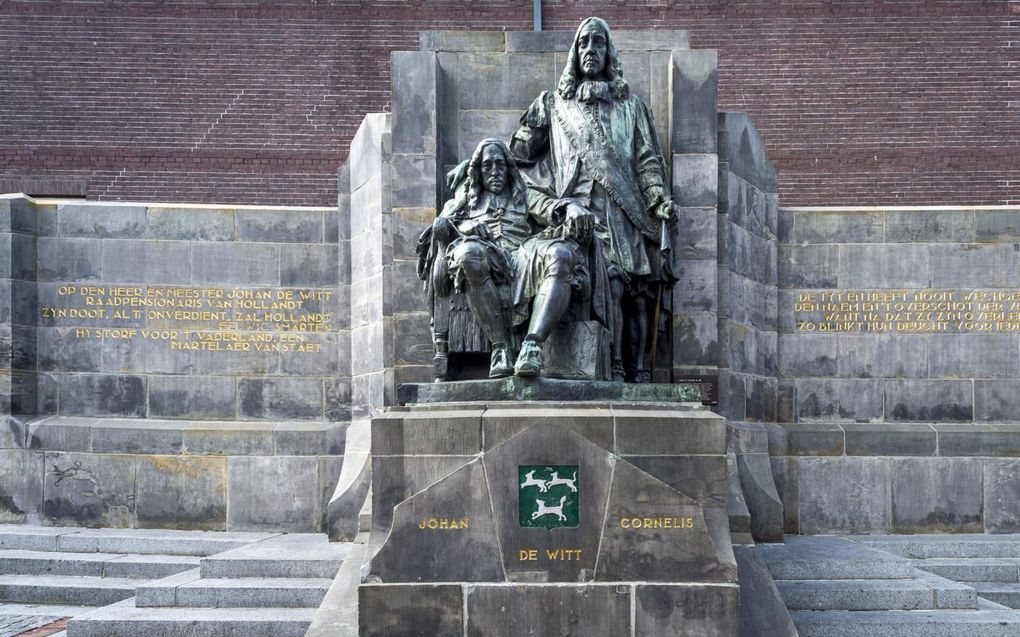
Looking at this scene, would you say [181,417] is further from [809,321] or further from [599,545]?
[809,321]

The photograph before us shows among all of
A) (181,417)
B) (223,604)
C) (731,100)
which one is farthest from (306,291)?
(731,100)

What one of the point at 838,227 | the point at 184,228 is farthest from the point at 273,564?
the point at 838,227

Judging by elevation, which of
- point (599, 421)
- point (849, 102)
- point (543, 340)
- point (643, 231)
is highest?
point (849, 102)

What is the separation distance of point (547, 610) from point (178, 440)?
18.3ft

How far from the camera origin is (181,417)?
35.7ft

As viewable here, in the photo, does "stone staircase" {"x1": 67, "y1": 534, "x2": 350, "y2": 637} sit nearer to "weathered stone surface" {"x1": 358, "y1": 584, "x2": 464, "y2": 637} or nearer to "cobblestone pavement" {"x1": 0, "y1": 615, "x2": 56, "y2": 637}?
"cobblestone pavement" {"x1": 0, "y1": 615, "x2": 56, "y2": 637}

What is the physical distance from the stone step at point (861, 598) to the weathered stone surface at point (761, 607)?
830 millimetres

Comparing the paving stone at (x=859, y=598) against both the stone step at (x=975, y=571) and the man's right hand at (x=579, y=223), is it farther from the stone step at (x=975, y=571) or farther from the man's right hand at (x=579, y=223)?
the man's right hand at (x=579, y=223)

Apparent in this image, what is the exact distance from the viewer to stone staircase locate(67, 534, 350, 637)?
770cm

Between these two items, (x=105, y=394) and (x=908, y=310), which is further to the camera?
(x=908, y=310)

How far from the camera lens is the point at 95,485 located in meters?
10.5

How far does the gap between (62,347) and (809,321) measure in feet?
26.6

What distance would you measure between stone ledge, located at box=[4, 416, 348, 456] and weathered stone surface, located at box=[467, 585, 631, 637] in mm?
4416

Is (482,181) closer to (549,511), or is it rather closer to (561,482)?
(561,482)
